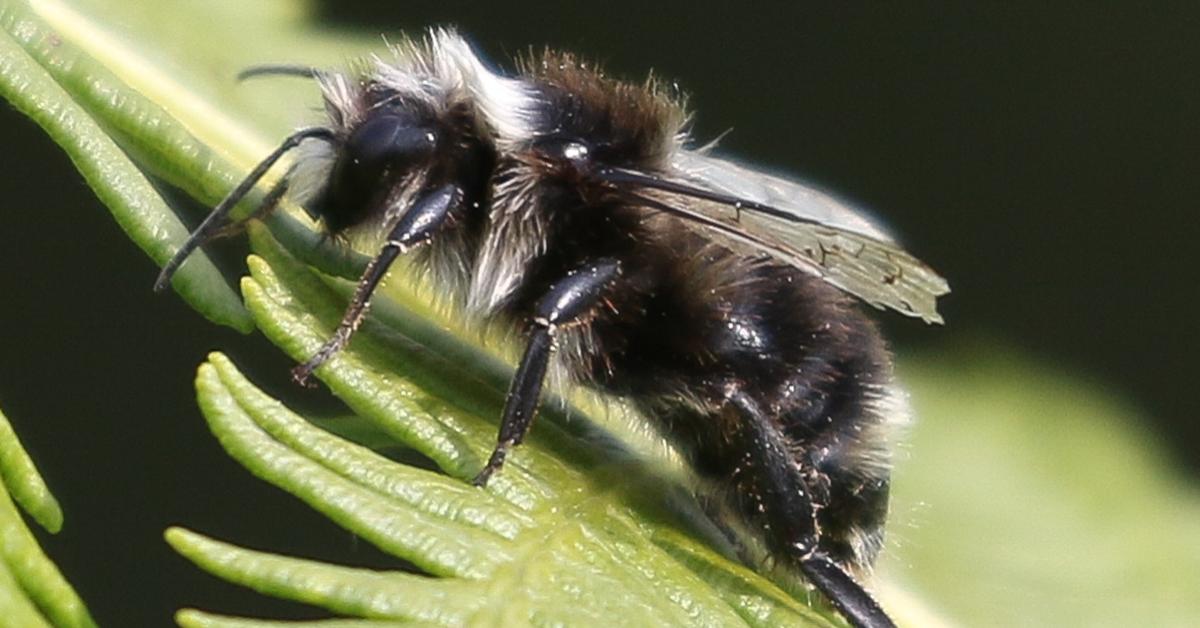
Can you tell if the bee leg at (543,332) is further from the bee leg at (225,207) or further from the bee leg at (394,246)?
the bee leg at (225,207)

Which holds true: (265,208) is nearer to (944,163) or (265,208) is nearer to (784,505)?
(784,505)

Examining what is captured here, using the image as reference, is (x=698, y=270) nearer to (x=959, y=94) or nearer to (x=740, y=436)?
(x=740, y=436)

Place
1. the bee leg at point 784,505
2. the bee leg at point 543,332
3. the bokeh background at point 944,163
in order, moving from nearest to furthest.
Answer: the bee leg at point 543,332 → the bee leg at point 784,505 → the bokeh background at point 944,163

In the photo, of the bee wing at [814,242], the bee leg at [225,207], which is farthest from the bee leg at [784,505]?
the bee leg at [225,207]

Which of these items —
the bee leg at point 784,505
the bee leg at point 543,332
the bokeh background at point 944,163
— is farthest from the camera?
the bokeh background at point 944,163

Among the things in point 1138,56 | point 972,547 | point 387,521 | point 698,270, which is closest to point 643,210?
point 698,270

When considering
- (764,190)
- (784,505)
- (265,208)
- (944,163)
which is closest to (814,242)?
(764,190)
